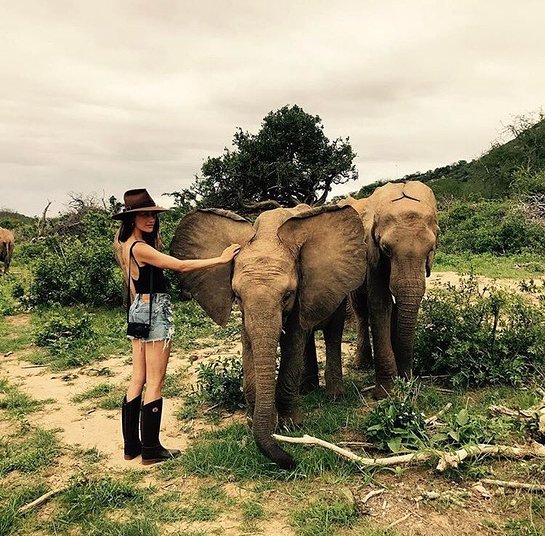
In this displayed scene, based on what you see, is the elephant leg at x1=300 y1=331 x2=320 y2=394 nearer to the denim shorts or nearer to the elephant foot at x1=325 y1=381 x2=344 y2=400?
the elephant foot at x1=325 y1=381 x2=344 y2=400

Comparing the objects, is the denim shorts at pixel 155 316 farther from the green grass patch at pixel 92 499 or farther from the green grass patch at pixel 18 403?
the green grass patch at pixel 18 403

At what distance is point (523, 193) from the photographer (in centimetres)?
2242

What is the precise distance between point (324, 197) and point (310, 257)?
20362 mm

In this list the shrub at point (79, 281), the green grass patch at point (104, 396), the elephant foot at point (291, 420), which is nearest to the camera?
the elephant foot at point (291, 420)

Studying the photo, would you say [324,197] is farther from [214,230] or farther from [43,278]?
[214,230]

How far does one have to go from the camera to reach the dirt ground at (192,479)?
3.57 meters

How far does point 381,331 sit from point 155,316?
8.37 feet

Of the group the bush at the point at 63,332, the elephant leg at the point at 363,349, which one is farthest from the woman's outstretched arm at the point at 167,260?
A: the bush at the point at 63,332

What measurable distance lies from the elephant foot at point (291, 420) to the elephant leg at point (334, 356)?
0.97 m

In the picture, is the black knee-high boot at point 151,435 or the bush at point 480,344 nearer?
the black knee-high boot at point 151,435

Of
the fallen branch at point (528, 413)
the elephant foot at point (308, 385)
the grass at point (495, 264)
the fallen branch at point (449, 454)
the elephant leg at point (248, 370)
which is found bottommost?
the elephant foot at point (308, 385)

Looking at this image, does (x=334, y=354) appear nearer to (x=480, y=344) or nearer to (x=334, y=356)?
(x=334, y=356)

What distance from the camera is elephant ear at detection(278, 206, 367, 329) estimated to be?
502 cm

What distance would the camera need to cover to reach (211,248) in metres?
5.20
